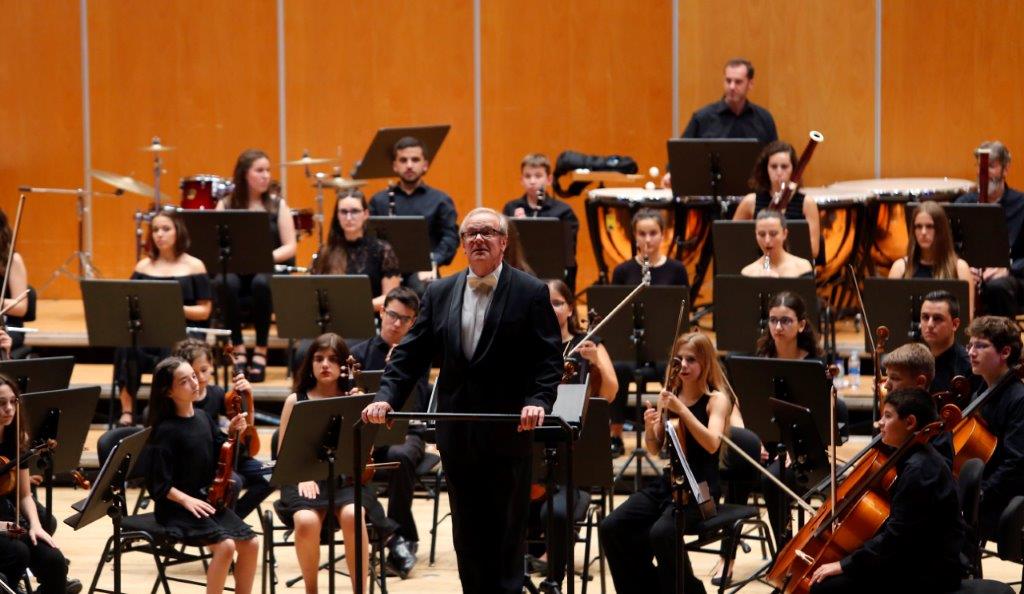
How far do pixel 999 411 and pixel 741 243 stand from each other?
87.3 inches

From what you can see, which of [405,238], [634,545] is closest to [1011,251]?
[405,238]

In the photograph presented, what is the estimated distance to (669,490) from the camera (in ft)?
17.0

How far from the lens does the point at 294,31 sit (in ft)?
32.1

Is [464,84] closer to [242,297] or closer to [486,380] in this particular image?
[242,297]

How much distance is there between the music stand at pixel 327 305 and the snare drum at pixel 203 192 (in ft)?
5.65

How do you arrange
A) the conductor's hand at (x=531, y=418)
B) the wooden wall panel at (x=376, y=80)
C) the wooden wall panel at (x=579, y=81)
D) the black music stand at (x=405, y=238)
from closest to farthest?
the conductor's hand at (x=531, y=418) < the black music stand at (x=405, y=238) < the wooden wall panel at (x=579, y=81) < the wooden wall panel at (x=376, y=80)

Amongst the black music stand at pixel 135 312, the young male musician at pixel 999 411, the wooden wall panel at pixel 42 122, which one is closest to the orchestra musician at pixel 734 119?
the black music stand at pixel 135 312

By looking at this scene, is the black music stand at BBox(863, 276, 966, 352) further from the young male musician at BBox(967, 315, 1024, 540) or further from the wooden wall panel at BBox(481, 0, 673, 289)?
the wooden wall panel at BBox(481, 0, 673, 289)

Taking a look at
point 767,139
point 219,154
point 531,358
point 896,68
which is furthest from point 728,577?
point 219,154

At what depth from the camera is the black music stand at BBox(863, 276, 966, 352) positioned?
19.9 ft

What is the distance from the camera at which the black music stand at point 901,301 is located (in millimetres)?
6051

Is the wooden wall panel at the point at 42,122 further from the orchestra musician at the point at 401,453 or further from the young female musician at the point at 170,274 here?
the orchestra musician at the point at 401,453

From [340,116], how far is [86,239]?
1.85 m

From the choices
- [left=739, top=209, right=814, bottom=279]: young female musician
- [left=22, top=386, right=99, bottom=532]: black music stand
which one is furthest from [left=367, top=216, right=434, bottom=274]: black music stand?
[left=22, top=386, right=99, bottom=532]: black music stand
